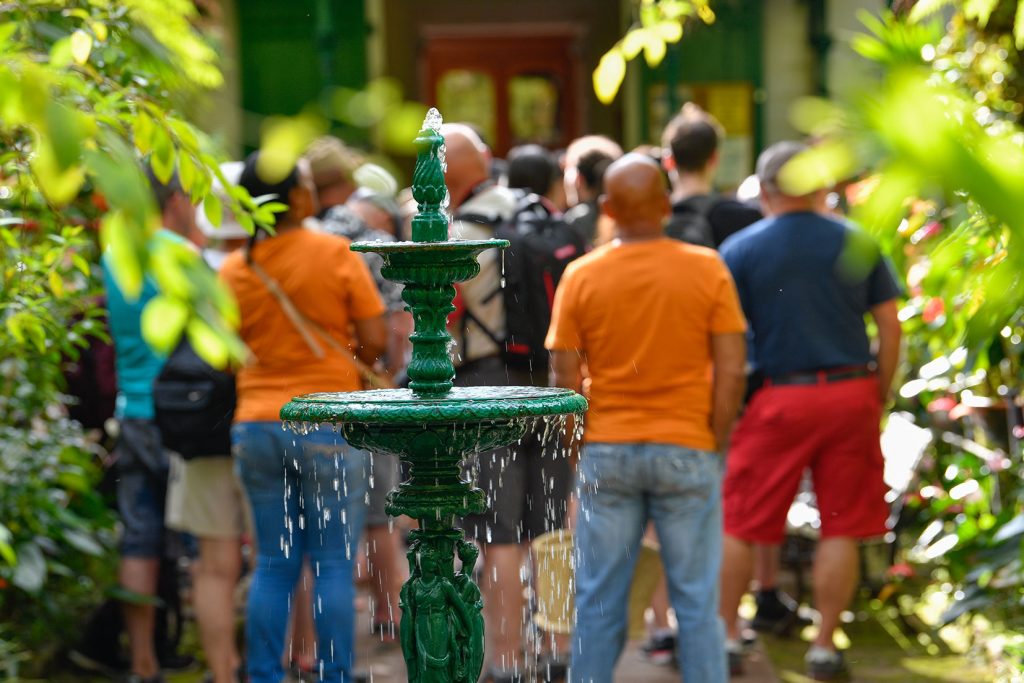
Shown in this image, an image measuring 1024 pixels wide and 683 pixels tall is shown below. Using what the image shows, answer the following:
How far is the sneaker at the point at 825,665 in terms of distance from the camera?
20.5 feet

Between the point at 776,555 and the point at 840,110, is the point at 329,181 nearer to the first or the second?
the point at 776,555

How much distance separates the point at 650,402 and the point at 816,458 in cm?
138

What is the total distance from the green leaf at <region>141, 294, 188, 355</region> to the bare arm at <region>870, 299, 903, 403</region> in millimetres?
4697

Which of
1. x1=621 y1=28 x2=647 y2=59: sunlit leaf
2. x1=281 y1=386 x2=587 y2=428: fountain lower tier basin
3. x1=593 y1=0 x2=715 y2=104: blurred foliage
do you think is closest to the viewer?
x1=281 y1=386 x2=587 y2=428: fountain lower tier basin

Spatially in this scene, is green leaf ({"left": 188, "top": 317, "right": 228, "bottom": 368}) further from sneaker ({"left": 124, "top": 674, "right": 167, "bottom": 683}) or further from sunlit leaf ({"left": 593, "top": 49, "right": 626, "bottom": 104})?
sneaker ({"left": 124, "top": 674, "right": 167, "bottom": 683})

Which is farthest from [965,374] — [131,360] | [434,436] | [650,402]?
[434,436]

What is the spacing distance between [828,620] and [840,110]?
5069mm

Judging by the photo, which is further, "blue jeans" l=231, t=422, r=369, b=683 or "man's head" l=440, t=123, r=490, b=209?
"man's head" l=440, t=123, r=490, b=209

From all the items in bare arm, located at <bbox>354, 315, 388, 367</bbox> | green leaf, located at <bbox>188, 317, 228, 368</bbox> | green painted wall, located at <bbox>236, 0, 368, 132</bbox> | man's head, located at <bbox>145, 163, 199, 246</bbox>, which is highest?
green painted wall, located at <bbox>236, 0, 368, 132</bbox>

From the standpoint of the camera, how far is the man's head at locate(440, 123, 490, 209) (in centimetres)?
600

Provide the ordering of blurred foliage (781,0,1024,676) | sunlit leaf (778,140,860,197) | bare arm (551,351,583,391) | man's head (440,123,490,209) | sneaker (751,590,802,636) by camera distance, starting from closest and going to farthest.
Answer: sunlit leaf (778,140,860,197)
blurred foliage (781,0,1024,676)
bare arm (551,351,583,391)
man's head (440,123,490,209)
sneaker (751,590,802,636)

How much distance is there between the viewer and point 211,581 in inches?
228

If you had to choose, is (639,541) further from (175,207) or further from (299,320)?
(175,207)

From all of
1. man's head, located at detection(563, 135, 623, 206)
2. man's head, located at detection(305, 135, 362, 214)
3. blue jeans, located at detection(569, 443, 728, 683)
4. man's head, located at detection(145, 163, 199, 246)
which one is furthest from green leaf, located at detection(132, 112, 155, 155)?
man's head, located at detection(563, 135, 623, 206)
